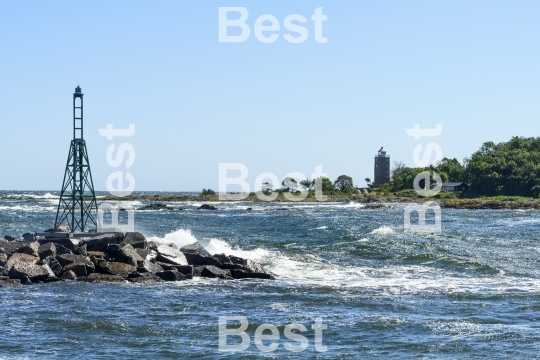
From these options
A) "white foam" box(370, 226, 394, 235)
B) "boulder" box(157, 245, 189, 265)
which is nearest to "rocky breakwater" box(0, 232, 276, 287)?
"boulder" box(157, 245, 189, 265)

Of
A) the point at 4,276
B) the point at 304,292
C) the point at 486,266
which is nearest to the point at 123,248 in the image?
the point at 4,276

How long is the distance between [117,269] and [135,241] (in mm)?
3254

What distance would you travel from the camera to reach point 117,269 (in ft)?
73.7

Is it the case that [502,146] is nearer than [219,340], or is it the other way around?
[219,340]

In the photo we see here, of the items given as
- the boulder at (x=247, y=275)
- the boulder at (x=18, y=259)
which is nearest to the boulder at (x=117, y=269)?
the boulder at (x=18, y=259)

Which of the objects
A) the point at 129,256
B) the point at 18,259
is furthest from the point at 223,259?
the point at 18,259

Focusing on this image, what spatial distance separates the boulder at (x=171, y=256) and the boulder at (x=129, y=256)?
0.93m

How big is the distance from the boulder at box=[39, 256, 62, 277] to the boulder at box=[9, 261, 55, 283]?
0.78 ft

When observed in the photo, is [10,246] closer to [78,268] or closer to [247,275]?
[78,268]

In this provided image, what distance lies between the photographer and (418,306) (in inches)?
734

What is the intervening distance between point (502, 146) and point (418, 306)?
125 m

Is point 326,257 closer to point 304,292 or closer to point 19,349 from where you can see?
point 304,292

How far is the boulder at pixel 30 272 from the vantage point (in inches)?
840

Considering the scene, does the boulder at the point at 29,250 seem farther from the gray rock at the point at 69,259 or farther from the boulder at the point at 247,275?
the boulder at the point at 247,275
